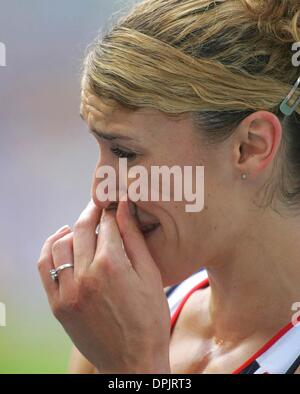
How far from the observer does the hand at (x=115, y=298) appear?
1023 millimetres

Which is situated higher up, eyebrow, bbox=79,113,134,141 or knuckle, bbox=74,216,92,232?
eyebrow, bbox=79,113,134,141

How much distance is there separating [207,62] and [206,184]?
18 cm

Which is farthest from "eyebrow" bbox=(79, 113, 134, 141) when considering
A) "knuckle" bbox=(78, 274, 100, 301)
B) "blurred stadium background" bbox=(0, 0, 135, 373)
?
"blurred stadium background" bbox=(0, 0, 135, 373)

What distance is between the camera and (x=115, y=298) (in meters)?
1.03

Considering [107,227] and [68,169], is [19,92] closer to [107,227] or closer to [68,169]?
[68,169]

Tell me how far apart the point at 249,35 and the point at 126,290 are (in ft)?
1.36

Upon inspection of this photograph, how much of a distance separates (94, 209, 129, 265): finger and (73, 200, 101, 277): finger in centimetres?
2

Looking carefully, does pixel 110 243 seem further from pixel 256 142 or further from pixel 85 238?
pixel 256 142

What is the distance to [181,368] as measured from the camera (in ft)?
3.79
